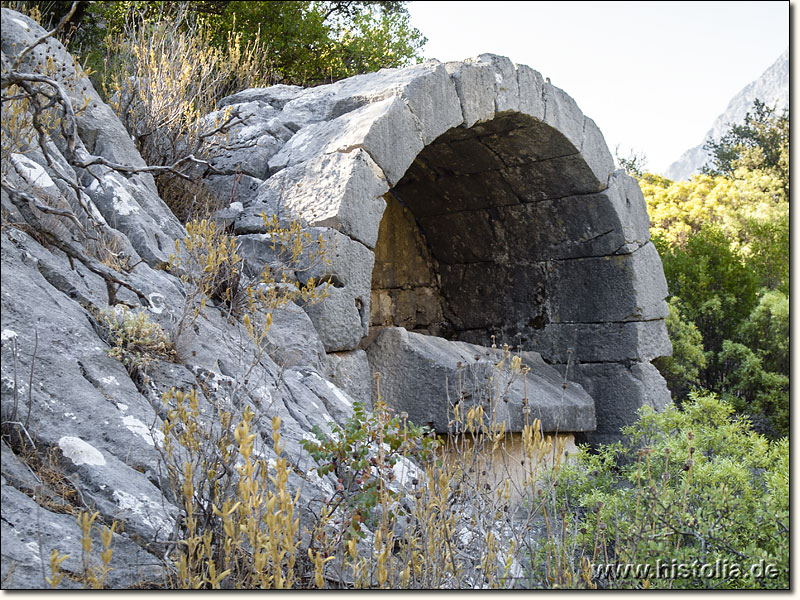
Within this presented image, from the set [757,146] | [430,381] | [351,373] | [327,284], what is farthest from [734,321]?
[757,146]

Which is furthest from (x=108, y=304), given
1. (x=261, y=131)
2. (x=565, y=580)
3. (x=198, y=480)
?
(x=261, y=131)

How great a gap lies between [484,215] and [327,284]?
290cm

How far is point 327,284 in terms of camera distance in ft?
13.0

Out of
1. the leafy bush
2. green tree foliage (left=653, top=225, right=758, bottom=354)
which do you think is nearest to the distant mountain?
green tree foliage (left=653, top=225, right=758, bottom=354)

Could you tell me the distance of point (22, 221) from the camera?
2.97m

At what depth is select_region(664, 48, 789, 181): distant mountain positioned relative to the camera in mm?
7957

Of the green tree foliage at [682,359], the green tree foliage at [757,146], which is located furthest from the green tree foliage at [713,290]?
the green tree foliage at [757,146]

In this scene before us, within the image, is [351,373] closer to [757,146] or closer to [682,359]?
[682,359]

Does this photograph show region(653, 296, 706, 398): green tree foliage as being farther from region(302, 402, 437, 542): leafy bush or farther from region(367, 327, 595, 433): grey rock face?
region(302, 402, 437, 542): leafy bush

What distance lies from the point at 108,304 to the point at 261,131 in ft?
7.98

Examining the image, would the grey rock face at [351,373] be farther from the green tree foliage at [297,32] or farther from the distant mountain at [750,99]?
the green tree foliage at [297,32]

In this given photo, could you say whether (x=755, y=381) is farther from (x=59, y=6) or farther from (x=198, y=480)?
(x=59, y=6)

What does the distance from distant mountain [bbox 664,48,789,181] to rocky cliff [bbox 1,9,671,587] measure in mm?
1944

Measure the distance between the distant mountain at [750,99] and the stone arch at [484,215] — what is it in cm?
165
